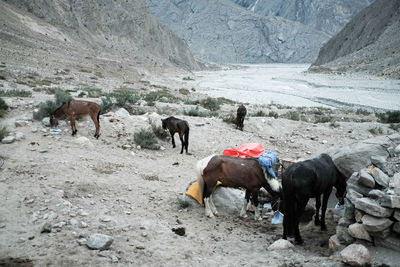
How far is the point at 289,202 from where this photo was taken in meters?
5.08

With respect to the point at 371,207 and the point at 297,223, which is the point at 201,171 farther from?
the point at 371,207

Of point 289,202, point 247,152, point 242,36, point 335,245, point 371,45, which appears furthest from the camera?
point 242,36

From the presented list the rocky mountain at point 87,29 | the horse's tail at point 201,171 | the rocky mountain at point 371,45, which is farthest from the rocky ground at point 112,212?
the rocky mountain at point 371,45

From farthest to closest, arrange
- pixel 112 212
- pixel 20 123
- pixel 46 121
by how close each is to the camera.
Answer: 1. pixel 46 121
2. pixel 20 123
3. pixel 112 212

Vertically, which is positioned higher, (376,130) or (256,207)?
(376,130)

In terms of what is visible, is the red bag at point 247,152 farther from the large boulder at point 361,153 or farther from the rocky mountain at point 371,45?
the rocky mountain at point 371,45

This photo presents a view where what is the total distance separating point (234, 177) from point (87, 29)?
5278 centimetres

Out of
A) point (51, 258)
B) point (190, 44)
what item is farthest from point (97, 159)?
point (190, 44)

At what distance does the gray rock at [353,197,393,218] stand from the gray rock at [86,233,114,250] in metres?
3.55

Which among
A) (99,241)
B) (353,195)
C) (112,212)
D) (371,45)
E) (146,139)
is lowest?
(112,212)

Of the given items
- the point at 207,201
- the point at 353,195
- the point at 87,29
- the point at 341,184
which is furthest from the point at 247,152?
the point at 87,29

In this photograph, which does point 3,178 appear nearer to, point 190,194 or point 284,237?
point 190,194

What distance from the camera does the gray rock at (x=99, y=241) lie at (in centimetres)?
423

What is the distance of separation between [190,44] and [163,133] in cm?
16579
